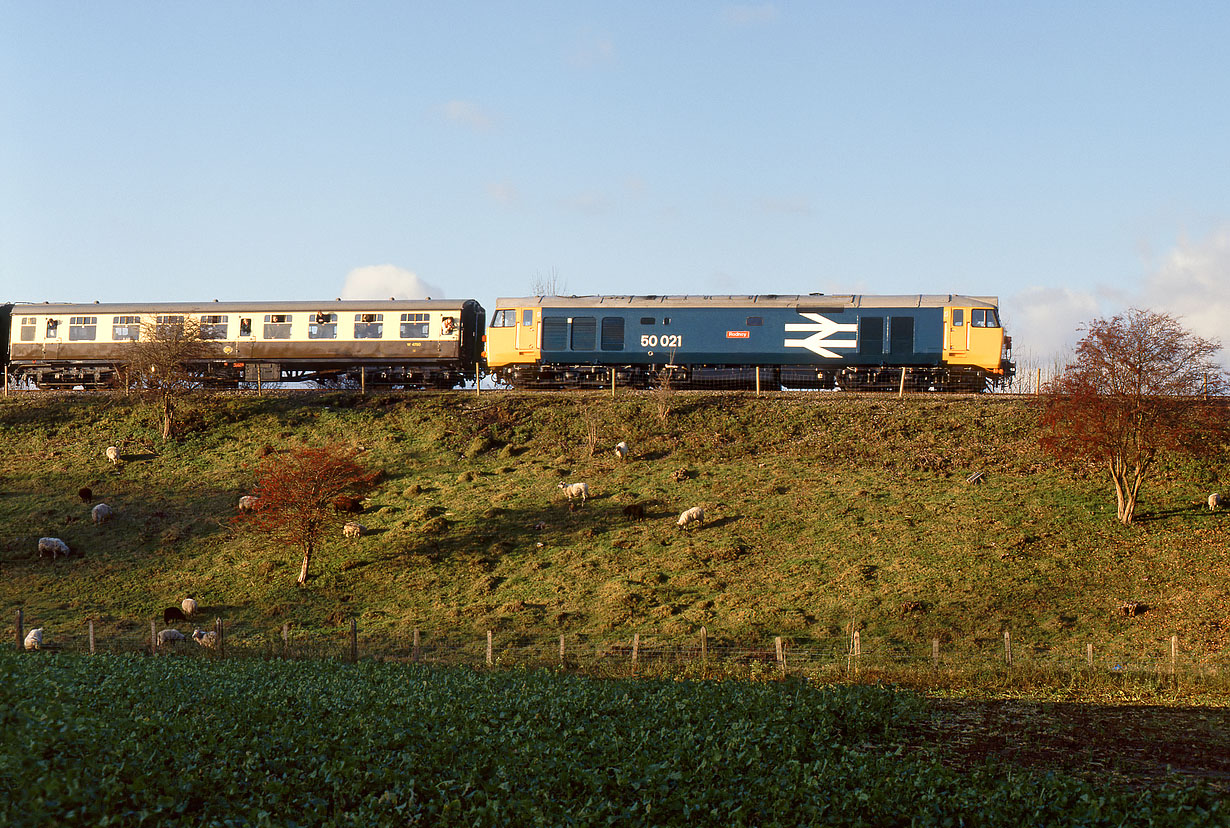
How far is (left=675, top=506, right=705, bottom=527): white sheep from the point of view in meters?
35.5

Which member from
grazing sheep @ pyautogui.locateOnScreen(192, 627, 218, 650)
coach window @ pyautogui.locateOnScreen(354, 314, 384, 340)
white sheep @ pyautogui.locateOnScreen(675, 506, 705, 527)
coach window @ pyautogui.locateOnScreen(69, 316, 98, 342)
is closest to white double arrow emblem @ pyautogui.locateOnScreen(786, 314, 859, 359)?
white sheep @ pyautogui.locateOnScreen(675, 506, 705, 527)

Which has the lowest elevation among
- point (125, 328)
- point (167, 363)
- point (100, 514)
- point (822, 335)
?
point (100, 514)

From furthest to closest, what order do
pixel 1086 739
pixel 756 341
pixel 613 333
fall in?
pixel 613 333 → pixel 756 341 → pixel 1086 739

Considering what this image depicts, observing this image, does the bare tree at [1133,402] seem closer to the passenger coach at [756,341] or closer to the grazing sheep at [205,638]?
the passenger coach at [756,341]

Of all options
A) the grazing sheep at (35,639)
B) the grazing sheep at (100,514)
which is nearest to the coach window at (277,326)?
the grazing sheep at (100,514)

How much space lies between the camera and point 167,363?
46.2 metres

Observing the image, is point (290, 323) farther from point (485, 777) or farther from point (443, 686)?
point (485, 777)

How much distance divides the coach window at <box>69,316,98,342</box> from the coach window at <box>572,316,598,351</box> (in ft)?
83.9

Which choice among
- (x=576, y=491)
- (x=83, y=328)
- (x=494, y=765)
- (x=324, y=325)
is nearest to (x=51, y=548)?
(x=324, y=325)

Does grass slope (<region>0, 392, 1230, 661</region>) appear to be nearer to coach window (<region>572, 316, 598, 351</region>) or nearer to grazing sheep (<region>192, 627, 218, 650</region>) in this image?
grazing sheep (<region>192, 627, 218, 650</region>)

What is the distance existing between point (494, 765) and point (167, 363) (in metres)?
39.5

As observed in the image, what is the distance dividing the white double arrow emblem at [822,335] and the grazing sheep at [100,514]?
97.4 ft

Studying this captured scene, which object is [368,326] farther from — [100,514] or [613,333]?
[100,514]

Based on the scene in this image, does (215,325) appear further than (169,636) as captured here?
Yes
